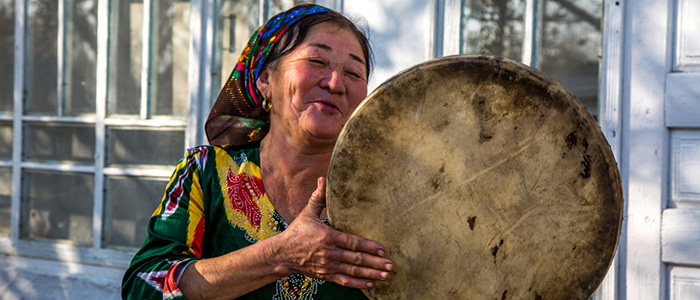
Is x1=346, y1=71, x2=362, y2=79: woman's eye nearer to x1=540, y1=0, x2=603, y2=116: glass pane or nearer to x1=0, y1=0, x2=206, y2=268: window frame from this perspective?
x1=540, y1=0, x2=603, y2=116: glass pane

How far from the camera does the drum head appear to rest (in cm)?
143

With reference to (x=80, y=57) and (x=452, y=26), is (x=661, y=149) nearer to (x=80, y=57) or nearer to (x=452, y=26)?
(x=452, y=26)

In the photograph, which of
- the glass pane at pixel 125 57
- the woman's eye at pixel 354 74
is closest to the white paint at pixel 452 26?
the woman's eye at pixel 354 74

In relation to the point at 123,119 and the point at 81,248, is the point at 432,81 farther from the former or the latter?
the point at 81,248

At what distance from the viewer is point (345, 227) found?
1.51 m

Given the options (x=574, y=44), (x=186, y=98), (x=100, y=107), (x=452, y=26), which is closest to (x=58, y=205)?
(x=100, y=107)

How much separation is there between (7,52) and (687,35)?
3.85m

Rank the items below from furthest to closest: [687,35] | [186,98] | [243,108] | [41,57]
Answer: [41,57] < [186,98] < [687,35] < [243,108]

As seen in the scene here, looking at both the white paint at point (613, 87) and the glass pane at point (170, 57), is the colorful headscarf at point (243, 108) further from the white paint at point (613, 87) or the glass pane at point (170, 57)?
the glass pane at point (170, 57)

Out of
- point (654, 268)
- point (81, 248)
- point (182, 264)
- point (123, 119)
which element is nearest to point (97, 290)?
point (81, 248)

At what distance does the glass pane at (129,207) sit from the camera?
13.0 feet

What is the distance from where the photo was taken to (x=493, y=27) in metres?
3.11

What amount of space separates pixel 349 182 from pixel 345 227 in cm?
10

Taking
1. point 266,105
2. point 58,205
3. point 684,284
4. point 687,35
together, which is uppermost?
point 687,35
